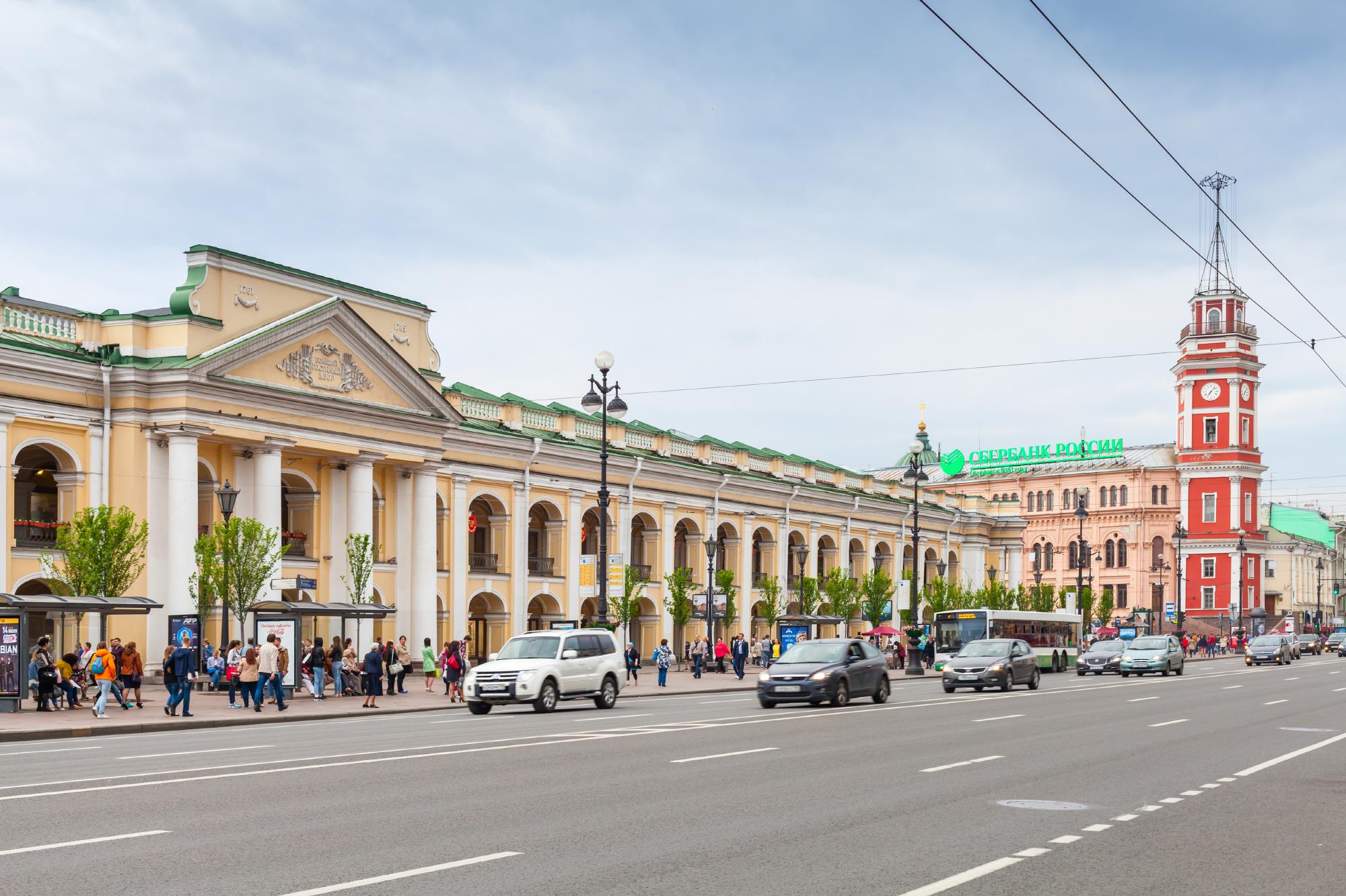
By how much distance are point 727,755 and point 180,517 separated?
1114 inches

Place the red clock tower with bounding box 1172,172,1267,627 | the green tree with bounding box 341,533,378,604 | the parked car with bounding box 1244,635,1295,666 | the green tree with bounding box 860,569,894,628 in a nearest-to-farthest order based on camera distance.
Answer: the green tree with bounding box 341,533,378,604, the green tree with bounding box 860,569,894,628, the parked car with bounding box 1244,635,1295,666, the red clock tower with bounding box 1172,172,1267,627

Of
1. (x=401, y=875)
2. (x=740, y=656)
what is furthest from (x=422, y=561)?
(x=401, y=875)

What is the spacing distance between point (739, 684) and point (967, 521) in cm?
4790

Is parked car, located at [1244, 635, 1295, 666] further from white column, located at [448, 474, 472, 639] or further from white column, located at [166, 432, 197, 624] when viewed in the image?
white column, located at [166, 432, 197, 624]

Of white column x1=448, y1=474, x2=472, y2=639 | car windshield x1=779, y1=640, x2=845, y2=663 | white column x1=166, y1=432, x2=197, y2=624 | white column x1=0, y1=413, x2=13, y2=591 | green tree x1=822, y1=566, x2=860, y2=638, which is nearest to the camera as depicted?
car windshield x1=779, y1=640, x2=845, y2=663

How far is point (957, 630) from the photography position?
202 ft

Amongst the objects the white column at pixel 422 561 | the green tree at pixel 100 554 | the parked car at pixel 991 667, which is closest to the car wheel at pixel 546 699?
the green tree at pixel 100 554

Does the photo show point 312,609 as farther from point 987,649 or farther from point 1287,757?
point 1287,757

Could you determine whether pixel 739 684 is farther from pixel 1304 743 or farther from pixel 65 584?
pixel 1304 743

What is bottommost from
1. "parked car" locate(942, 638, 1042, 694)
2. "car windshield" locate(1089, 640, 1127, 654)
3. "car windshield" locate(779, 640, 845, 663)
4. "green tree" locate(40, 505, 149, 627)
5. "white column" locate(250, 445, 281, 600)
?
"car windshield" locate(1089, 640, 1127, 654)

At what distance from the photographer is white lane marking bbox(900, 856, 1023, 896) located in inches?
372

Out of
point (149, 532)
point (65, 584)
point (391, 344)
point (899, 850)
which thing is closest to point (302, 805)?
point (899, 850)

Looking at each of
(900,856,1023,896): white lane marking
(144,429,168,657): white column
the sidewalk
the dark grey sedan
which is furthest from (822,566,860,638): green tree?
(900,856,1023,896): white lane marking

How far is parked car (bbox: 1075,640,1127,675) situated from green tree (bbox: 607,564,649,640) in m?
17.6
